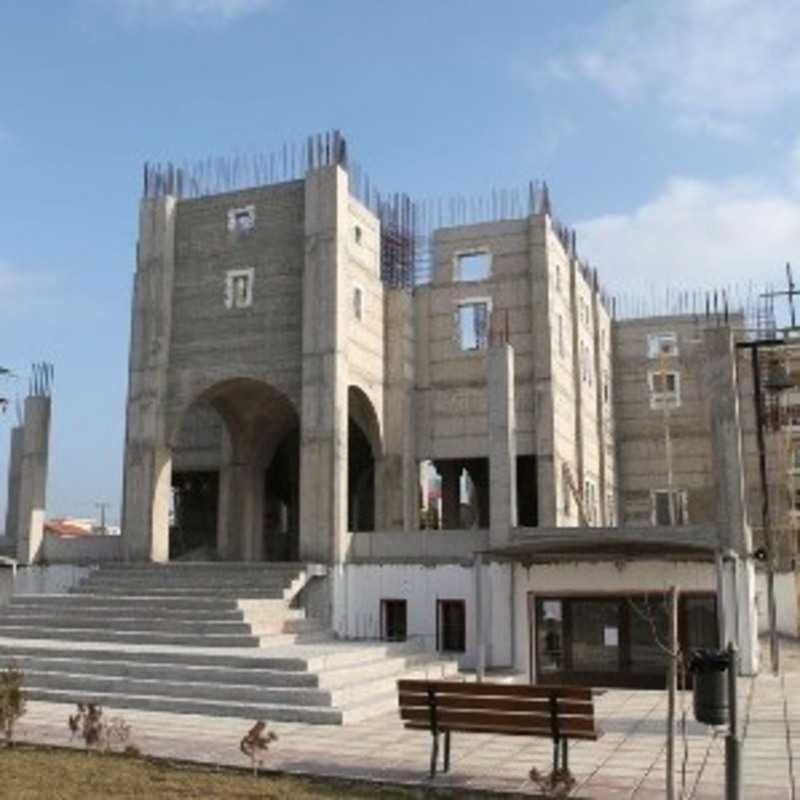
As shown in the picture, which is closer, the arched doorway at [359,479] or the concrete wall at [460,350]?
the concrete wall at [460,350]

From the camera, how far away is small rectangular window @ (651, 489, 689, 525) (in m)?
48.6

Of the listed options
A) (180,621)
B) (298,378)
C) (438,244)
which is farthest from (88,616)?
(438,244)

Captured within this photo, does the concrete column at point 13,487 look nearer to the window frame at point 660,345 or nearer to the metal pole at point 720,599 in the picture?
the metal pole at point 720,599

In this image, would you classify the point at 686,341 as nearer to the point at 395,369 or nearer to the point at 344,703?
the point at 395,369

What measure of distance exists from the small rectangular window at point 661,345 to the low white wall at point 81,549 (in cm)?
2988

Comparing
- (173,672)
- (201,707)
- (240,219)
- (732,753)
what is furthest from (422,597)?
(732,753)

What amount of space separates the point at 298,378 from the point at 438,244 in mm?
10437

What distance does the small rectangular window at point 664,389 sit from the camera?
163ft

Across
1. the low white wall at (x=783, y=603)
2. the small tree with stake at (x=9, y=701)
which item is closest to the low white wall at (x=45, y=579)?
the small tree with stake at (x=9, y=701)

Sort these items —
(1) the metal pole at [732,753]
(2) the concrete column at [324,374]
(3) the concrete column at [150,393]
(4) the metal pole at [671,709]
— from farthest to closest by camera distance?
1. (3) the concrete column at [150,393]
2. (2) the concrete column at [324,374]
3. (4) the metal pole at [671,709]
4. (1) the metal pole at [732,753]

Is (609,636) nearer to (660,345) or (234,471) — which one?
(234,471)

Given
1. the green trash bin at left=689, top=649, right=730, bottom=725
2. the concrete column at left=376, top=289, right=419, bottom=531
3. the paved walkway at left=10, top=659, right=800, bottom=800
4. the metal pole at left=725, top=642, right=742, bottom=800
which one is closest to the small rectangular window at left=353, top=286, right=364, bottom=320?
the concrete column at left=376, top=289, right=419, bottom=531

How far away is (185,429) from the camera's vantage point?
38.9m

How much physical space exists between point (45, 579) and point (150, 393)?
22.3 feet
